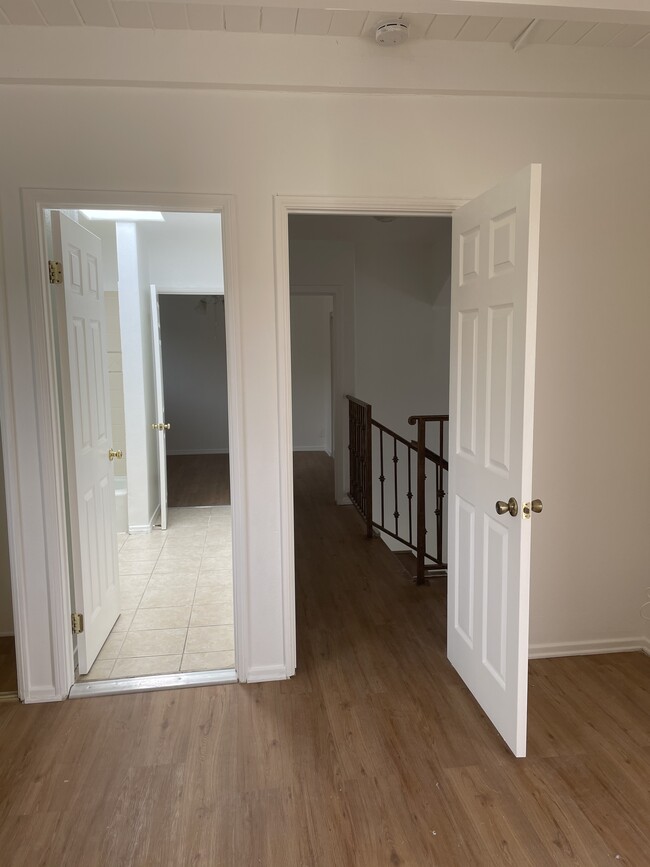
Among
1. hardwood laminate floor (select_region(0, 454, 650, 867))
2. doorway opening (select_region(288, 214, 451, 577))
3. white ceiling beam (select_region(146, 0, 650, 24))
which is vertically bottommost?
hardwood laminate floor (select_region(0, 454, 650, 867))

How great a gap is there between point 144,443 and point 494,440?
3577 millimetres

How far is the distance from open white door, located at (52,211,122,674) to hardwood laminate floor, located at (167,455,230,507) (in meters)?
3.10

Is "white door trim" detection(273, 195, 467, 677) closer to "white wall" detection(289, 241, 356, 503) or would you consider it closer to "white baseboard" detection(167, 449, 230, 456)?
"white wall" detection(289, 241, 356, 503)

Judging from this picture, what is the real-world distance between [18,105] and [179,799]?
259 cm

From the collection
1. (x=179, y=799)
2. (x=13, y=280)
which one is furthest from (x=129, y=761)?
(x=13, y=280)

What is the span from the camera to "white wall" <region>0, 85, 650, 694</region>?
2408 mm

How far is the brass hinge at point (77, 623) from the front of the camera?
8.94 ft

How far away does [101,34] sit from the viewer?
2.28 metres

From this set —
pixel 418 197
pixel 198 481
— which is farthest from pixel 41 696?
pixel 198 481

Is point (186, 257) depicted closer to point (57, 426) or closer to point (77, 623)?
point (57, 426)

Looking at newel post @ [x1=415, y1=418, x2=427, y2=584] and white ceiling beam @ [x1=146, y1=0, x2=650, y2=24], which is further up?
white ceiling beam @ [x1=146, y1=0, x2=650, y2=24]

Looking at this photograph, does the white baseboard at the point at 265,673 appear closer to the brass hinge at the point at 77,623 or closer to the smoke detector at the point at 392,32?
the brass hinge at the point at 77,623

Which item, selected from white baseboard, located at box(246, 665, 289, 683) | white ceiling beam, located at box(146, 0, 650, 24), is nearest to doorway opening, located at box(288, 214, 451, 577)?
white baseboard, located at box(246, 665, 289, 683)

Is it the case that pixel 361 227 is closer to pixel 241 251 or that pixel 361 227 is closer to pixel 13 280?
pixel 241 251
